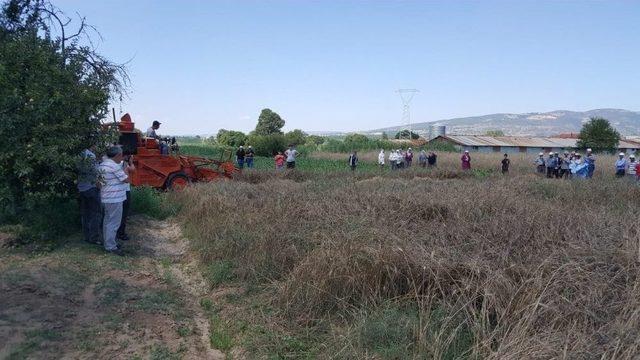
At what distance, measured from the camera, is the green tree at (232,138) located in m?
60.7

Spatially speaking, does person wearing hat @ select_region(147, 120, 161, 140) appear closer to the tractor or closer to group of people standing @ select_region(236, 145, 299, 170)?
the tractor

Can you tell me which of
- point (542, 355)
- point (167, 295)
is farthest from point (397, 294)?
point (167, 295)

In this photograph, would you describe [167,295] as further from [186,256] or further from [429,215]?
[429,215]

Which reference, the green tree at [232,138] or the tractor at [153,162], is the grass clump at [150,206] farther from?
the green tree at [232,138]

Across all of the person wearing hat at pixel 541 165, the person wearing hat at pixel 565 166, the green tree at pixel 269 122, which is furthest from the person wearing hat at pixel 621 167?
the green tree at pixel 269 122

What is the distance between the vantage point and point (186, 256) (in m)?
7.98

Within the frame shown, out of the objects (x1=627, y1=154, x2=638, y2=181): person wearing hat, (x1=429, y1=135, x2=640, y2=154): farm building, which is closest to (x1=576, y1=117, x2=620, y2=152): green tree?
(x1=429, y1=135, x2=640, y2=154): farm building

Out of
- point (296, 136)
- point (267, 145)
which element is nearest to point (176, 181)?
point (267, 145)

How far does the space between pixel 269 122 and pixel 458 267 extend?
76.3 m

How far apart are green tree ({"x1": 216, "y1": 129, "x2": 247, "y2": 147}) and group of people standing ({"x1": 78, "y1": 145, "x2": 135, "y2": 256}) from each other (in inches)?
2023

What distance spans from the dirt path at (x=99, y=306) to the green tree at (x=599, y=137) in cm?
6362

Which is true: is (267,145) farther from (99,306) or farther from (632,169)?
(99,306)

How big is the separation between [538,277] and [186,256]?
559 cm

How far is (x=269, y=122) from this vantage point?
7944 centimetres
